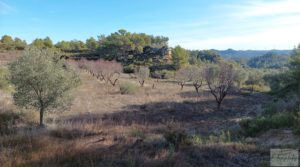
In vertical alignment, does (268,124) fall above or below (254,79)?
above

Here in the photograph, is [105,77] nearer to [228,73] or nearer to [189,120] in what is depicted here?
[228,73]

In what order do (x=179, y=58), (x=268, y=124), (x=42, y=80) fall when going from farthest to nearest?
(x=179, y=58), (x=42, y=80), (x=268, y=124)

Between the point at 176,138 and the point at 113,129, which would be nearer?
the point at 176,138

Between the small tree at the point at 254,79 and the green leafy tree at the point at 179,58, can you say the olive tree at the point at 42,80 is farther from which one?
the green leafy tree at the point at 179,58

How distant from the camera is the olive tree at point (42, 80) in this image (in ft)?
40.0

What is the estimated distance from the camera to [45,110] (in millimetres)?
13148

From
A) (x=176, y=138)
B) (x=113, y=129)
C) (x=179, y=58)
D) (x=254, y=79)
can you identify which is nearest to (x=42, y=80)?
(x=113, y=129)

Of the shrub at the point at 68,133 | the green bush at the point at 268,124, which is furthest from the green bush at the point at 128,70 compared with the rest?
the shrub at the point at 68,133

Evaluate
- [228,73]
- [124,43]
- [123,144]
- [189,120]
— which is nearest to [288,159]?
[123,144]

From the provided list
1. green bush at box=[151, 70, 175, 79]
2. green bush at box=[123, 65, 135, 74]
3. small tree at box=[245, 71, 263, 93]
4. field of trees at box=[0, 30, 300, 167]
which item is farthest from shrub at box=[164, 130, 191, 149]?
green bush at box=[123, 65, 135, 74]

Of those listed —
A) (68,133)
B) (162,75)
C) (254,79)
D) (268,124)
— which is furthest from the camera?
(162,75)

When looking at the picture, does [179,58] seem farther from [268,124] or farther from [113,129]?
[113,129]

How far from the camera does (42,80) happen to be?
40.7 feet

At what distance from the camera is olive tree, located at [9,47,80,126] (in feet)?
40.0
